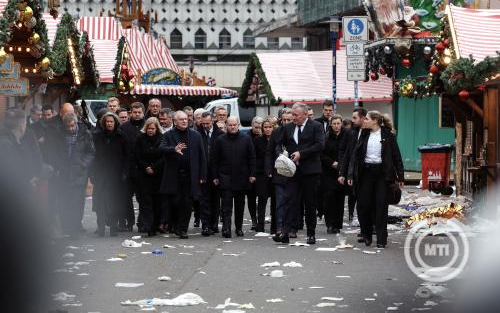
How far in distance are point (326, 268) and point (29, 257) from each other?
5007 millimetres

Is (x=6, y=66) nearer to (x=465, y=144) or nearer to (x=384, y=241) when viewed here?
(x=384, y=241)

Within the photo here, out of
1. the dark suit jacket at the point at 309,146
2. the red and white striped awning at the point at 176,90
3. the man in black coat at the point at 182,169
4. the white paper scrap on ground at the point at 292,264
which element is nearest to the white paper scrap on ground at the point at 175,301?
the white paper scrap on ground at the point at 292,264

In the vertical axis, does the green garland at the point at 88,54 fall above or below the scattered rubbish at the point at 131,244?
above

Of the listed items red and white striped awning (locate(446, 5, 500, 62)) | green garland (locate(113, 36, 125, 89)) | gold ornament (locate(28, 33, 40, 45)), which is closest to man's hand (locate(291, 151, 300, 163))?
red and white striped awning (locate(446, 5, 500, 62))

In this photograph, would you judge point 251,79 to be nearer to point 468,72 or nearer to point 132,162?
point 132,162

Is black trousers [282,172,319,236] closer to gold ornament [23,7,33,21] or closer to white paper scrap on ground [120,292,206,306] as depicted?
gold ornament [23,7,33,21]

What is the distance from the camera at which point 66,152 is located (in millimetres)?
16609

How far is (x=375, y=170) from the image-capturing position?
15531 millimetres

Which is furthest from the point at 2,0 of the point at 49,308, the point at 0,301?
the point at 0,301

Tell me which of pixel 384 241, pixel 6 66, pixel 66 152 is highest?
pixel 6 66

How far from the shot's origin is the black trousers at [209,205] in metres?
17.4

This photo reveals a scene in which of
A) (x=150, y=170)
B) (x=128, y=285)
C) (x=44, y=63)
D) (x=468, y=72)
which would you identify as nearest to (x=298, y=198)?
(x=150, y=170)

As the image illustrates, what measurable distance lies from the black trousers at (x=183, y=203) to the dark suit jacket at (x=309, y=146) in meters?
1.67

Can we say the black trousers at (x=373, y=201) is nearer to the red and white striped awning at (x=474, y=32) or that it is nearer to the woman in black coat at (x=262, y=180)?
the woman in black coat at (x=262, y=180)
